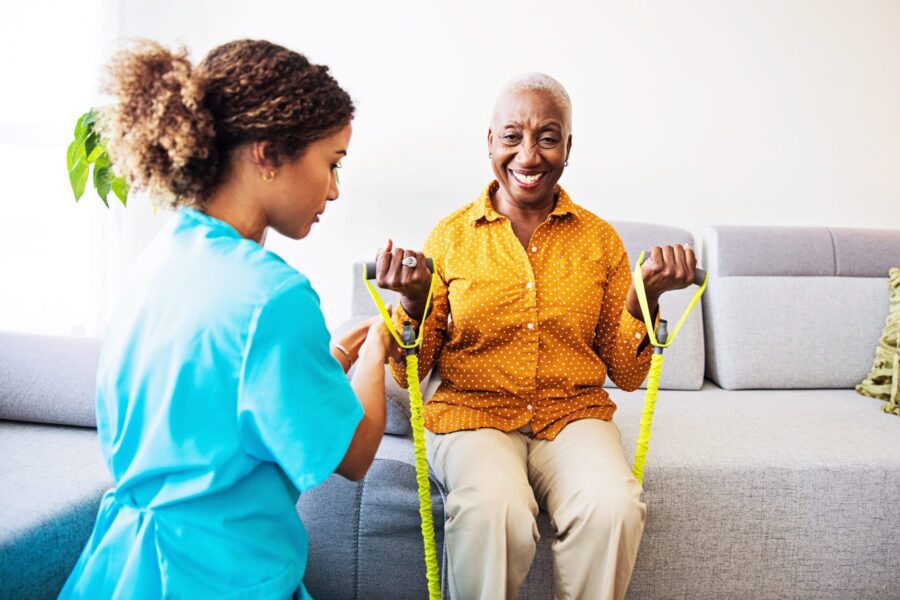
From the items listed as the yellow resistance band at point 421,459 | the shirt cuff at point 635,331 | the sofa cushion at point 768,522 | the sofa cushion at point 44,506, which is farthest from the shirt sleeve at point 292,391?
the sofa cushion at point 768,522

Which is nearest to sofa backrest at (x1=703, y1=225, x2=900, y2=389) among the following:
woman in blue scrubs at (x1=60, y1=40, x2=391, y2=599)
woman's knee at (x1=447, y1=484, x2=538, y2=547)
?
woman's knee at (x1=447, y1=484, x2=538, y2=547)

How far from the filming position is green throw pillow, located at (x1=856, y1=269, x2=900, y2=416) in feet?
6.69

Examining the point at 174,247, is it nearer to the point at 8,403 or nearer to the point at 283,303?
the point at 283,303

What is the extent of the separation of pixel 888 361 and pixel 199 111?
2104mm

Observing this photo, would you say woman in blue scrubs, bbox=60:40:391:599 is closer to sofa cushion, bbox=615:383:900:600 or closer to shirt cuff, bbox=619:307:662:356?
shirt cuff, bbox=619:307:662:356

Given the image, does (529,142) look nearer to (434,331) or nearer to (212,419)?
(434,331)

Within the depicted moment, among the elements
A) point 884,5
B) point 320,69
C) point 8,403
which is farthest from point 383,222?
point 884,5

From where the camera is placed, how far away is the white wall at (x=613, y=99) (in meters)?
2.36

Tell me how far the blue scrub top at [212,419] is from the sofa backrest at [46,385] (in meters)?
0.89

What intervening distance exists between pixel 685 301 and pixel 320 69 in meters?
1.58

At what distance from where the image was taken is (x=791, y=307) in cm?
221

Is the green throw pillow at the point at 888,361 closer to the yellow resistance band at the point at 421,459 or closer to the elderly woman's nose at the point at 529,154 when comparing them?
the elderly woman's nose at the point at 529,154

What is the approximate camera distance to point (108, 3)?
2299 millimetres

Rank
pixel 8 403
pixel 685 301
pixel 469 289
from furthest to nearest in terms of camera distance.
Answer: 1. pixel 685 301
2. pixel 8 403
3. pixel 469 289
